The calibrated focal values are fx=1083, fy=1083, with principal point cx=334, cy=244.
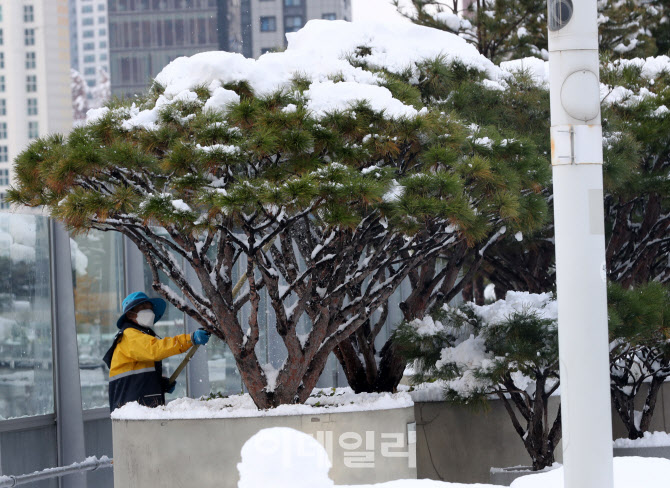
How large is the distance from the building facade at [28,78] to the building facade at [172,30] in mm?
5663

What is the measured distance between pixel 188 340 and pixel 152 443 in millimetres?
703

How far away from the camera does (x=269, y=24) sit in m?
80.4

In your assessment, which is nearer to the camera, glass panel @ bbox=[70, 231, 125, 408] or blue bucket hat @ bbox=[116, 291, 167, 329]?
blue bucket hat @ bbox=[116, 291, 167, 329]

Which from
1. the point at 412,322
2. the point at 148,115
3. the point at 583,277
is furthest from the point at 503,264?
the point at 583,277

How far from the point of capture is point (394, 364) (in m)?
8.28

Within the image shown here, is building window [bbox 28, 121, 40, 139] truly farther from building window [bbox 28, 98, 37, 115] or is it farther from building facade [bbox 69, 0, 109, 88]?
building facade [bbox 69, 0, 109, 88]

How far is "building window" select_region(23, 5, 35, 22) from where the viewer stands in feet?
263

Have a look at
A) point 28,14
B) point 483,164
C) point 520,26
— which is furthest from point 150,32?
point 483,164

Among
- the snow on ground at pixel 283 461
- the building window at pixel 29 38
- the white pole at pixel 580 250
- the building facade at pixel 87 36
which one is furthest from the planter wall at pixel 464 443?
the building facade at pixel 87 36

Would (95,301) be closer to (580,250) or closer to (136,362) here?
(136,362)

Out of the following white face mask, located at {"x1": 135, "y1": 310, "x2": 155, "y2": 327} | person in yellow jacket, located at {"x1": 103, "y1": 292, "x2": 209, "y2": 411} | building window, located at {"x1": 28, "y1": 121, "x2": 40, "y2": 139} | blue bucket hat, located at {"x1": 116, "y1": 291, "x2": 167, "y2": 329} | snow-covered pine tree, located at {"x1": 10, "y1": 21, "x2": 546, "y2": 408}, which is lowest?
person in yellow jacket, located at {"x1": 103, "y1": 292, "x2": 209, "y2": 411}

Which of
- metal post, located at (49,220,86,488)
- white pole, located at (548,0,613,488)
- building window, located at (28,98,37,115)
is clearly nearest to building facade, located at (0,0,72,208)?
building window, located at (28,98,37,115)

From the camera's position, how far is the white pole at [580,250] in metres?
4.23

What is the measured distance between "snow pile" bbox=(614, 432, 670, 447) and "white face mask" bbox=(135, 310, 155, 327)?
152 inches
